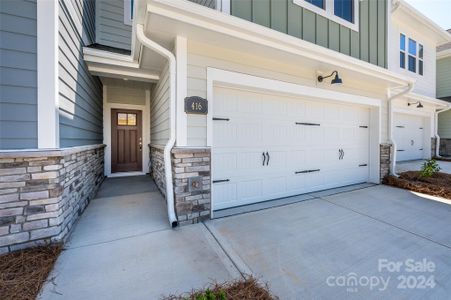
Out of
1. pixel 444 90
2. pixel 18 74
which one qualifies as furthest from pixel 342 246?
pixel 444 90

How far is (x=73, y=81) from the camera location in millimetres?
2984

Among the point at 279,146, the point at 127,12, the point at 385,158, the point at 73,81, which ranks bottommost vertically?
the point at 385,158

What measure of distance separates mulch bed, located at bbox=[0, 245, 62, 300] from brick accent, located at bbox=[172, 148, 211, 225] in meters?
1.36

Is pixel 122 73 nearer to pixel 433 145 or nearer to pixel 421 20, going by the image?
pixel 421 20

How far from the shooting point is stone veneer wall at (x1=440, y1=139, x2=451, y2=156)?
9.24m

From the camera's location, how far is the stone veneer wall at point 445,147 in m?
9.24

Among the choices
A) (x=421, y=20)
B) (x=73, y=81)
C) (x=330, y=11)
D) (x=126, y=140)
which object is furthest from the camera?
(x=421, y=20)

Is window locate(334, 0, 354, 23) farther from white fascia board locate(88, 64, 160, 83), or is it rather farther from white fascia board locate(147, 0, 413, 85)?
white fascia board locate(88, 64, 160, 83)

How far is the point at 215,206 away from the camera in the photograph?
3391mm

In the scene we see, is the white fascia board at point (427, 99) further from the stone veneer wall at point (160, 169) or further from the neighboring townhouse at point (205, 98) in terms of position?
the stone veneer wall at point (160, 169)

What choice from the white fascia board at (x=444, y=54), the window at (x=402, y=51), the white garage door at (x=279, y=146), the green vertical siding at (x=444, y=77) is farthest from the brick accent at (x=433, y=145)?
the white garage door at (x=279, y=146)

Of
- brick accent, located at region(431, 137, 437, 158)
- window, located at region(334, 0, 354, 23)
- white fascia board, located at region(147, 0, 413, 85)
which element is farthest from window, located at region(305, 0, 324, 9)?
brick accent, located at region(431, 137, 437, 158)

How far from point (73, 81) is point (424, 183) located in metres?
6.93

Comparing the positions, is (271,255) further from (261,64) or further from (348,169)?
(348,169)
